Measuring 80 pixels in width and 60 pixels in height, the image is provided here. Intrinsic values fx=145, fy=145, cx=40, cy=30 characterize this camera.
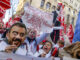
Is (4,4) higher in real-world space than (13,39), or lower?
higher

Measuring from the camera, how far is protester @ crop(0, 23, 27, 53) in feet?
7.75

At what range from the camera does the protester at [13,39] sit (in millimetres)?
2361

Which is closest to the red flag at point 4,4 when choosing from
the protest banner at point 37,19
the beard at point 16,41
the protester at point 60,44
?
the protest banner at point 37,19

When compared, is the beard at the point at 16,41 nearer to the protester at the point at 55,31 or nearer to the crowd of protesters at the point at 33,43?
the crowd of protesters at the point at 33,43

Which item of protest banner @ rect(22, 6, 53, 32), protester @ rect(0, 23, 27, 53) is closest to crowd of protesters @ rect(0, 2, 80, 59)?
protester @ rect(0, 23, 27, 53)

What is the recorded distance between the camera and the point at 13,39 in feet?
7.93

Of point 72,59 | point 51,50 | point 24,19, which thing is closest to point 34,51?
point 51,50

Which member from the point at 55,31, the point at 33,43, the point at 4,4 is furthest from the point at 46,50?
the point at 4,4

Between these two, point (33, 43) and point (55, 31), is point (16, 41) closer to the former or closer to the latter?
point (33, 43)

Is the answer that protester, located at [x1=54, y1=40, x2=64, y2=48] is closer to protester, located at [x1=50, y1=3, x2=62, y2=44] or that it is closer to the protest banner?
protester, located at [x1=50, y1=3, x2=62, y2=44]

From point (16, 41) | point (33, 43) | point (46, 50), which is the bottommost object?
point (46, 50)

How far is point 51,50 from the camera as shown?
2971 millimetres

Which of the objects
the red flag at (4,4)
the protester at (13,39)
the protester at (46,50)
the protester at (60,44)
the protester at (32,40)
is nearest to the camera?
the protester at (13,39)

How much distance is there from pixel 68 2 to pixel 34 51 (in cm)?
215
